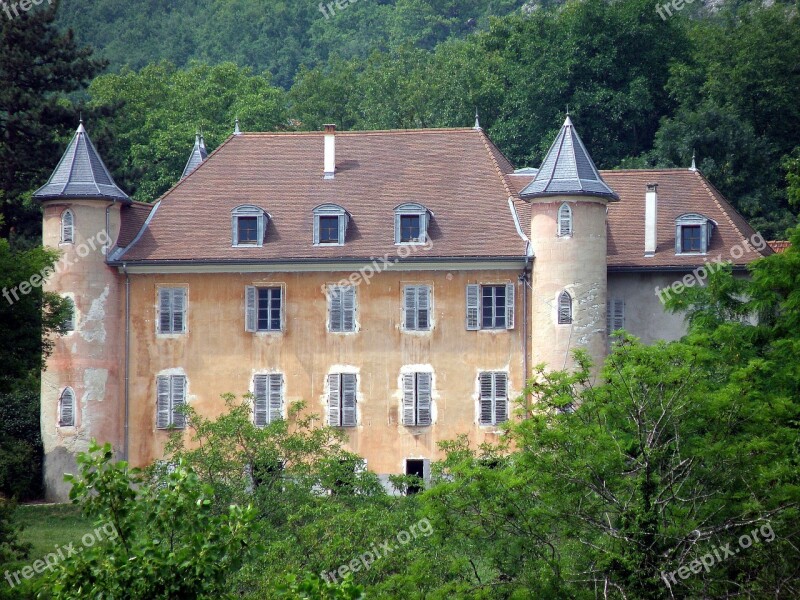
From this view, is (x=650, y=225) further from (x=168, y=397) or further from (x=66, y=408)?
(x=66, y=408)

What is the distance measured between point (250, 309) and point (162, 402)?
12.0ft

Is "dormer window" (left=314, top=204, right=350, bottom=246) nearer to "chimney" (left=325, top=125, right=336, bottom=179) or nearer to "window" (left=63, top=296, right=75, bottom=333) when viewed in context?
"chimney" (left=325, top=125, right=336, bottom=179)

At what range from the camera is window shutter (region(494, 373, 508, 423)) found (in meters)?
51.5

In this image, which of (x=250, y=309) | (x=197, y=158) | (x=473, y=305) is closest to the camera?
(x=473, y=305)

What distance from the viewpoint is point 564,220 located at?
50.8 metres

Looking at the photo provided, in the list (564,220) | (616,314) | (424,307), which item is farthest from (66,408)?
(616,314)

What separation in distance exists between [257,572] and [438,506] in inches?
147

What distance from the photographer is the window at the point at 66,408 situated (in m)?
51.4

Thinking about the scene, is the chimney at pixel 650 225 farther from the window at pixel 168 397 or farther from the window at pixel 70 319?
the window at pixel 70 319

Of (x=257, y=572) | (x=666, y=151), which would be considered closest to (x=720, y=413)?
(x=257, y=572)

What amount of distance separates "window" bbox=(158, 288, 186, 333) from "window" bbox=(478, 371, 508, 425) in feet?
28.7

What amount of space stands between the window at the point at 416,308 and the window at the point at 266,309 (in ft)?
11.8

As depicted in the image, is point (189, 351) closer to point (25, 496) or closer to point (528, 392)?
point (25, 496)

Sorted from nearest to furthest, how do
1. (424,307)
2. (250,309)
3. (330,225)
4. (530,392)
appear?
(530,392) → (424,307) → (250,309) → (330,225)
